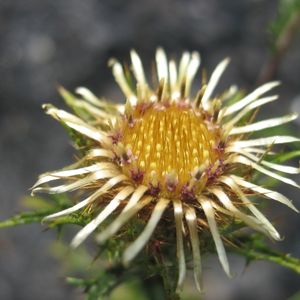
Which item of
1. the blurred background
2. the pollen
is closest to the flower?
the pollen

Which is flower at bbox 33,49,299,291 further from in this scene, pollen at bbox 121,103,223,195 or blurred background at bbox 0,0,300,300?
blurred background at bbox 0,0,300,300

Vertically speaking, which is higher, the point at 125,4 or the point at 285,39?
the point at 125,4

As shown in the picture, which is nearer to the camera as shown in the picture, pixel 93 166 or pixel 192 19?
pixel 93 166

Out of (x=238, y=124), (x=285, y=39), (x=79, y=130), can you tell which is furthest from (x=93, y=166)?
(x=285, y=39)

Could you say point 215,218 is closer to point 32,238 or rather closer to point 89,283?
point 89,283

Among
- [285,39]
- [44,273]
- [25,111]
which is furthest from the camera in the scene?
[25,111]

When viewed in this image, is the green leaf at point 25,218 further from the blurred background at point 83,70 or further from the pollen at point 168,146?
the blurred background at point 83,70

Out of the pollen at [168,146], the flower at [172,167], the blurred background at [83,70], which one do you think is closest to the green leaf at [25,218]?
the flower at [172,167]
